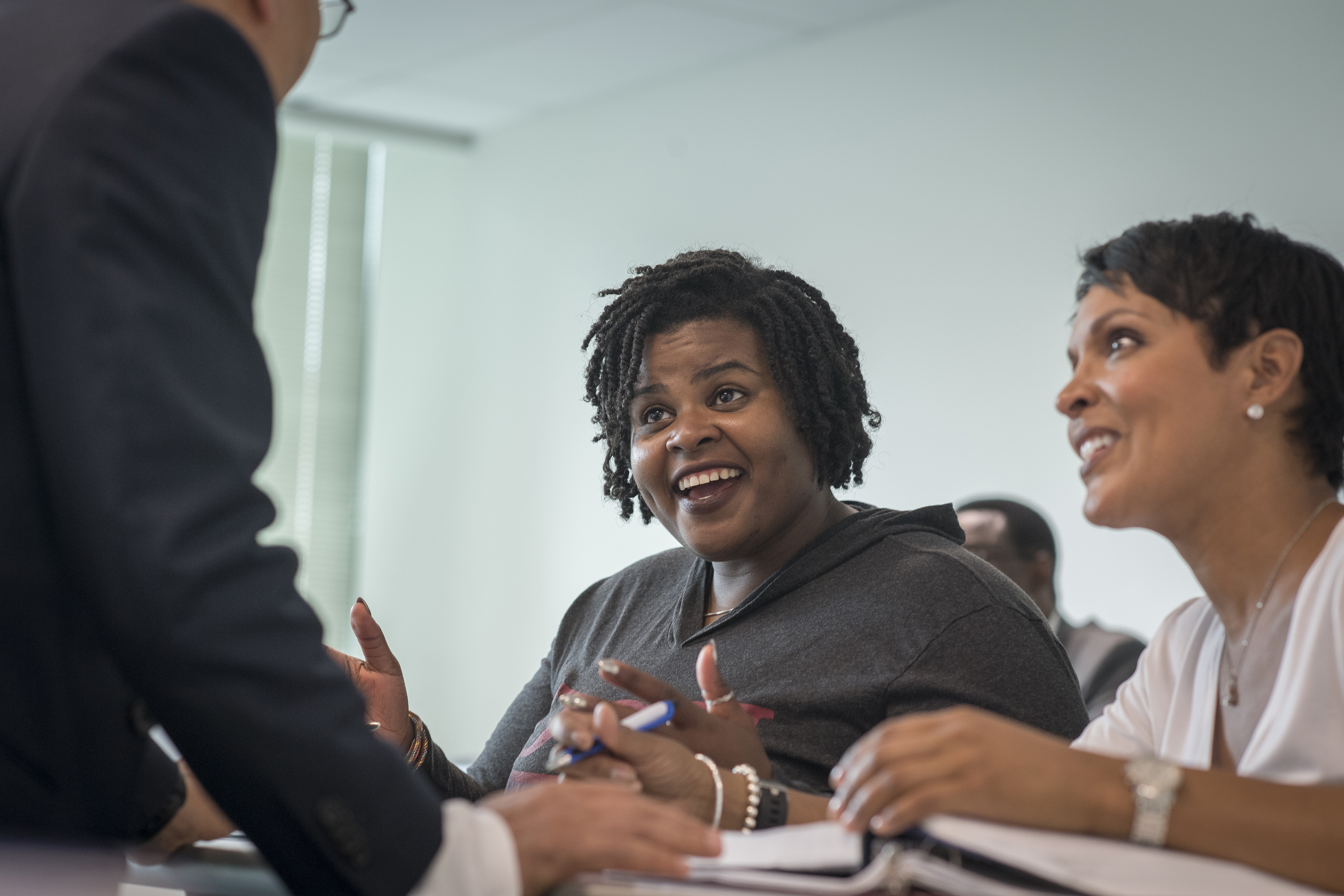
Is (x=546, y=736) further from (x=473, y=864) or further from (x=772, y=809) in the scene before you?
(x=473, y=864)

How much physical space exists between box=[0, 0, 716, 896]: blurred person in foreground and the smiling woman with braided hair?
1.46ft

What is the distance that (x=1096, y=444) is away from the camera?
1.41 meters

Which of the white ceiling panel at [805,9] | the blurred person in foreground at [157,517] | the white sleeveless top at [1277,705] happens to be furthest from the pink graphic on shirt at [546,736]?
the white ceiling panel at [805,9]

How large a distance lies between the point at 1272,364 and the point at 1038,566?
2531mm

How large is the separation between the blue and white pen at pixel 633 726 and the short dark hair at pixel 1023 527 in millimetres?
2509

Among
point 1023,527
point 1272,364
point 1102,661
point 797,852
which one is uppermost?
point 1272,364

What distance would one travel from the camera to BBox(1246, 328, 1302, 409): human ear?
1358 mm

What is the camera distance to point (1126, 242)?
1.46m

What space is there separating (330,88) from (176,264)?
5201mm

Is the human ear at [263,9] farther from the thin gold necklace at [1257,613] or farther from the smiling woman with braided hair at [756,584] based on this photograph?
the thin gold necklace at [1257,613]

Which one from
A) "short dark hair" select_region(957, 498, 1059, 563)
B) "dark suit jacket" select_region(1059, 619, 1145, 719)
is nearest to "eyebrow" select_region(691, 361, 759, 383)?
"dark suit jacket" select_region(1059, 619, 1145, 719)

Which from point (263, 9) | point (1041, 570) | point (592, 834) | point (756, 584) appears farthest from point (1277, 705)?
point (1041, 570)

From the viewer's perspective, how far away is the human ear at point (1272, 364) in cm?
136

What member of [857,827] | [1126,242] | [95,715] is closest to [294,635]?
[95,715]
